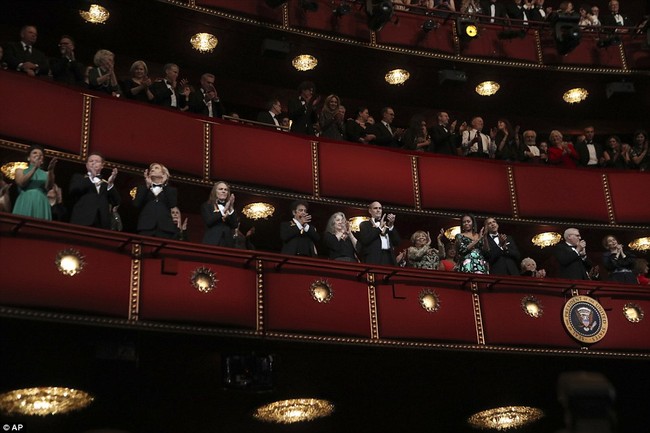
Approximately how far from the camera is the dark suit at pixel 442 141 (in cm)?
1260

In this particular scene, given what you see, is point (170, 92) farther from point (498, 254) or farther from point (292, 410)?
point (498, 254)

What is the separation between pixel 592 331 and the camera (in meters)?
9.74

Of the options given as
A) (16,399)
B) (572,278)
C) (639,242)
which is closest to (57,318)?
(16,399)

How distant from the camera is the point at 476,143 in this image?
12.7m

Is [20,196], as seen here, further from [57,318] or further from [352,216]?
[352,216]

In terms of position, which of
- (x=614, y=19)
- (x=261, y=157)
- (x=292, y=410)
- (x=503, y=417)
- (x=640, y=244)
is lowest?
(x=503, y=417)

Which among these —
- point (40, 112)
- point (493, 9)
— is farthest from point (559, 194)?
point (40, 112)

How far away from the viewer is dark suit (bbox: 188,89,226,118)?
11.1 m

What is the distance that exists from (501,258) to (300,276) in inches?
103

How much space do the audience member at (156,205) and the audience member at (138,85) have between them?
6.81ft

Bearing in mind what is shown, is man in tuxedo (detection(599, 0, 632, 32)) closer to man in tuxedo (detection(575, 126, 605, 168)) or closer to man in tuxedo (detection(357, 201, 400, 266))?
man in tuxedo (detection(575, 126, 605, 168))

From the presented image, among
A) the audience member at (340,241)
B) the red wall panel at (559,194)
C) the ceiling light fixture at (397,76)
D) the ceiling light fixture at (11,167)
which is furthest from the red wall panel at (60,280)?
the red wall panel at (559,194)

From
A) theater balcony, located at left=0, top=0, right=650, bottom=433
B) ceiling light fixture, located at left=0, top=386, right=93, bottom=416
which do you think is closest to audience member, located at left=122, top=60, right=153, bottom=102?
theater balcony, located at left=0, top=0, right=650, bottom=433

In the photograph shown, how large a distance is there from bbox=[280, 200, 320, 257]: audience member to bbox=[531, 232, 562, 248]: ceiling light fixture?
4.51m
